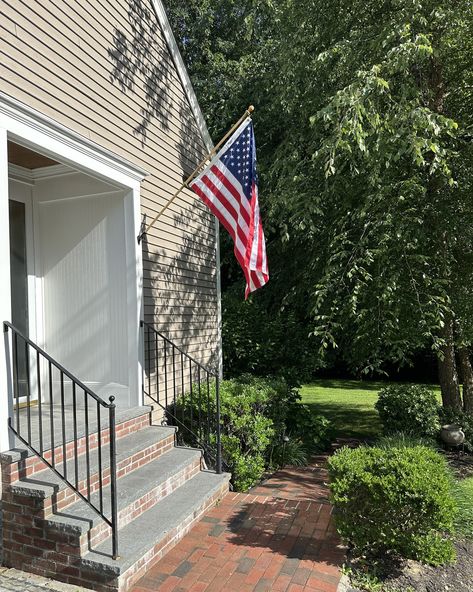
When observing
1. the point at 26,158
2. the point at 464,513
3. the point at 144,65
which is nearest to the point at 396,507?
the point at 464,513

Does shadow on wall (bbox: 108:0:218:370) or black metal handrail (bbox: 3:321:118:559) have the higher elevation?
shadow on wall (bbox: 108:0:218:370)

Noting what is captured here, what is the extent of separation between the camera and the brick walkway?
299 cm

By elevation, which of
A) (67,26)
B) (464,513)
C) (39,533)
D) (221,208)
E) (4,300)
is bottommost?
(464,513)

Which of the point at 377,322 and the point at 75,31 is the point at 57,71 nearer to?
the point at 75,31

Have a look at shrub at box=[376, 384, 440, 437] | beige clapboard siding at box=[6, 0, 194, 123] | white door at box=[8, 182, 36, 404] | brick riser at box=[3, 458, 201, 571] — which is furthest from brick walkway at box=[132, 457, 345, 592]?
beige clapboard siding at box=[6, 0, 194, 123]

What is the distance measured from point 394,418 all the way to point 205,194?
4.29m

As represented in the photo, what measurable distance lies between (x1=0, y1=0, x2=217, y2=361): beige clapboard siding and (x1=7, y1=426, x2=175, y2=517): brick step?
139 cm

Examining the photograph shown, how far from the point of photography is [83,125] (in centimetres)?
416

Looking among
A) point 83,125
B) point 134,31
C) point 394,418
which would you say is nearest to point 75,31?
point 83,125

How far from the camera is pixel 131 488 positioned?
3.58 metres

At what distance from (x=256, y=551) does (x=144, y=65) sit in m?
4.99

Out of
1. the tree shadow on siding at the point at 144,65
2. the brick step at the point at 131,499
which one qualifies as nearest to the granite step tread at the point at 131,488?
the brick step at the point at 131,499

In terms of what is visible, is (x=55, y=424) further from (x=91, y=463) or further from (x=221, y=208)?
(x=221, y=208)

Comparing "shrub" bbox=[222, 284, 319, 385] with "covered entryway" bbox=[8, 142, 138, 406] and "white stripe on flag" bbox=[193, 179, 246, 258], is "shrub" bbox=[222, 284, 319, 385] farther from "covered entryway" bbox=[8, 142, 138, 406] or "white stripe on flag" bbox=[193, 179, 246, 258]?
"covered entryway" bbox=[8, 142, 138, 406]
